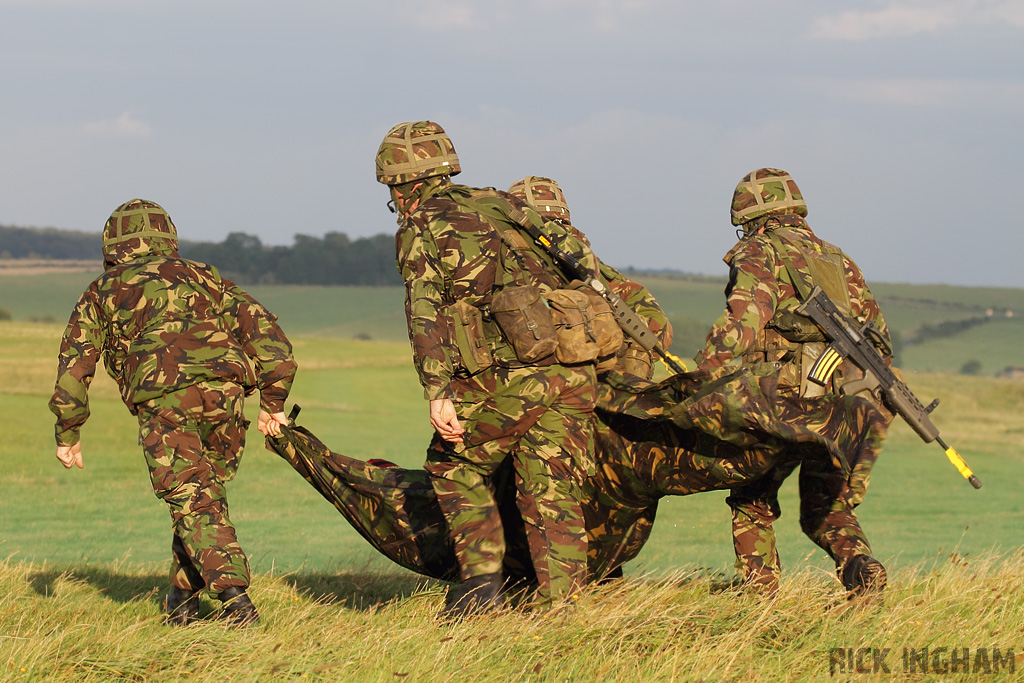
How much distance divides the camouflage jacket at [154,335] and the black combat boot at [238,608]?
1.16 meters

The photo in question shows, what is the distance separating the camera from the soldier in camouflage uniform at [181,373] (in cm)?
589

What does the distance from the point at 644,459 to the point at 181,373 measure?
2573 mm

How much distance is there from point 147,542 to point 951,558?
7040 mm

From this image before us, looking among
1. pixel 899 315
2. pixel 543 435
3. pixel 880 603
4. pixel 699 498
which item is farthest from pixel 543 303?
pixel 899 315

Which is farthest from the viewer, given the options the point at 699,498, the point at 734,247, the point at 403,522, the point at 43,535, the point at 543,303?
the point at 699,498

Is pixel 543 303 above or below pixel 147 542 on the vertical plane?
above

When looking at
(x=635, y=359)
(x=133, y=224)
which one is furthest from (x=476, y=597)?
(x=133, y=224)

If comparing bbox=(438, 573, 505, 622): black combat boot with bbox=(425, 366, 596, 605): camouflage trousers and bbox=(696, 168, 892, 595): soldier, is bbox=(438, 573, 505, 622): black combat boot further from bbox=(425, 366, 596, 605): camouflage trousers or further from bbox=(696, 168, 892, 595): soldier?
bbox=(696, 168, 892, 595): soldier

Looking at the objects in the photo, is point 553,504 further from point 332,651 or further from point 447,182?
point 447,182

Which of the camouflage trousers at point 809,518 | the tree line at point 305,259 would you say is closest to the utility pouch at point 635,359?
the camouflage trousers at point 809,518

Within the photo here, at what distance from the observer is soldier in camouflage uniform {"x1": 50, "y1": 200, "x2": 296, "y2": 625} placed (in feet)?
19.3

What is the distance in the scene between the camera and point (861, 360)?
6.36 m

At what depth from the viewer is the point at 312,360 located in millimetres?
36750

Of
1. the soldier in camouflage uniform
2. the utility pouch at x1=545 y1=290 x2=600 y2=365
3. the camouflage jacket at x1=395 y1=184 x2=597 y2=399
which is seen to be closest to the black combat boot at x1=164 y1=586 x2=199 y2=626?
the soldier in camouflage uniform
